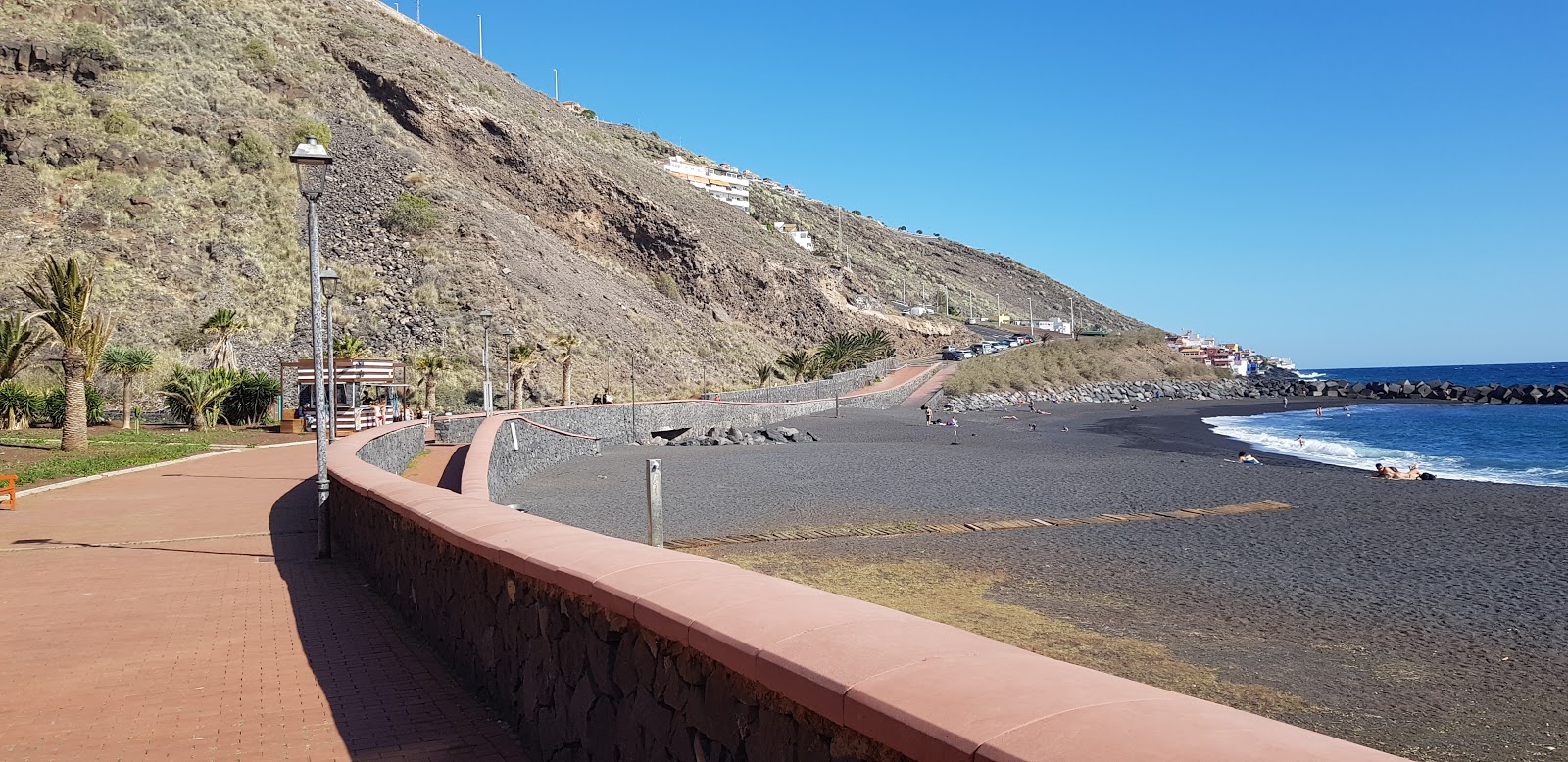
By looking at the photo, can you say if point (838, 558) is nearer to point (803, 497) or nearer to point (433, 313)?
point (803, 497)

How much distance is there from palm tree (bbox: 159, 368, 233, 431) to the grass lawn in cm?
59

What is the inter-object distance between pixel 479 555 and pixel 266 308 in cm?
4251

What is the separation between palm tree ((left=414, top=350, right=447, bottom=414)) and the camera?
36312mm

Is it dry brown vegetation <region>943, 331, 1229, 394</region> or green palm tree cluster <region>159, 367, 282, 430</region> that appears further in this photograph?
dry brown vegetation <region>943, 331, 1229, 394</region>

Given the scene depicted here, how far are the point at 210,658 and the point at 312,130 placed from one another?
50527mm

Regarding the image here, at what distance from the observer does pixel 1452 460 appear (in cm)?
3128

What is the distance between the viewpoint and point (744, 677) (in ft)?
9.55

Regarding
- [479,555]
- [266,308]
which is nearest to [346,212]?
[266,308]

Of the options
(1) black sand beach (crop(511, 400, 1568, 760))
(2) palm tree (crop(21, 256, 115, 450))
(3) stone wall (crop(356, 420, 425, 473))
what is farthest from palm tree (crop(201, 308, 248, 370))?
(1) black sand beach (crop(511, 400, 1568, 760))

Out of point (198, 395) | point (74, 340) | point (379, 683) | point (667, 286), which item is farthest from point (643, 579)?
point (667, 286)

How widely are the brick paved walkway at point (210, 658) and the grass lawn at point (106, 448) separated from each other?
702 centimetres

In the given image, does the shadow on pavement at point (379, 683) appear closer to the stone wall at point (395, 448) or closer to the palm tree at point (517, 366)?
the stone wall at point (395, 448)

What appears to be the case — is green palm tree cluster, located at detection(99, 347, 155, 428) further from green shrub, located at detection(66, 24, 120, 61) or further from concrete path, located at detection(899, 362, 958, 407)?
concrete path, located at detection(899, 362, 958, 407)

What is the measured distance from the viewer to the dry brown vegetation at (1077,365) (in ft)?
210
